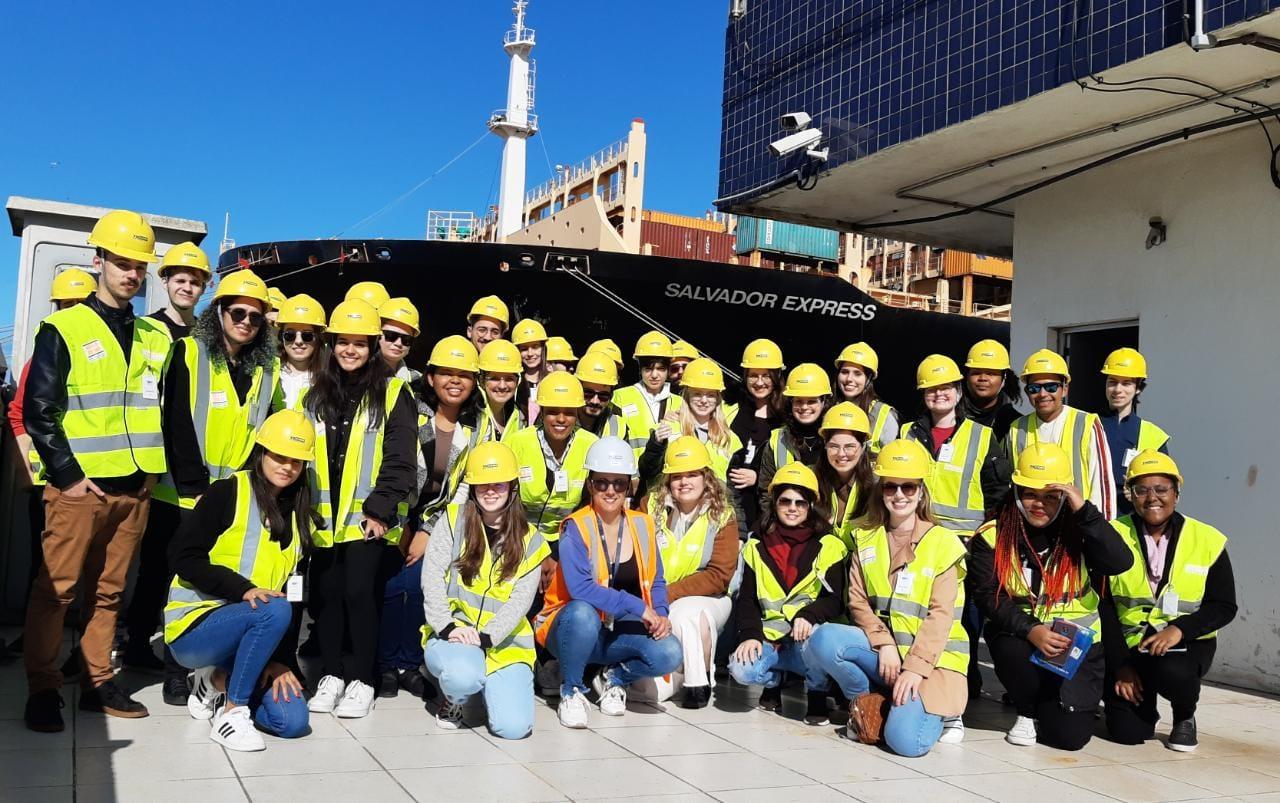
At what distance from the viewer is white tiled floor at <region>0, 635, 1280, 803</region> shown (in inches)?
131

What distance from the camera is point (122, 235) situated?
3941mm

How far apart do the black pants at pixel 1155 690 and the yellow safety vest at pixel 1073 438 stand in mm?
942

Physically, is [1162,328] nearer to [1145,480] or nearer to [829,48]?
[1145,480]

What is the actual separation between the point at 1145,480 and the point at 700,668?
7.27ft

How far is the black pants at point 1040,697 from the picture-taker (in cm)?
436

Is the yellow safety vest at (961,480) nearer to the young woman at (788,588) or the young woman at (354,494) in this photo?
the young woman at (788,588)

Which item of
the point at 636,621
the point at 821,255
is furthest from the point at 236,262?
the point at 636,621

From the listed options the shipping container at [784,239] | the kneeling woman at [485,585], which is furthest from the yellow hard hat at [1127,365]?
the shipping container at [784,239]

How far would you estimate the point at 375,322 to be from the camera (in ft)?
15.2

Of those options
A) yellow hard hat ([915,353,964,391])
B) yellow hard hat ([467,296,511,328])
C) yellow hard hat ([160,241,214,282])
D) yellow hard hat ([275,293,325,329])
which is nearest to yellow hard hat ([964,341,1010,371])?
yellow hard hat ([915,353,964,391])

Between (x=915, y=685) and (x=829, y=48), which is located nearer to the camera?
(x=915, y=685)

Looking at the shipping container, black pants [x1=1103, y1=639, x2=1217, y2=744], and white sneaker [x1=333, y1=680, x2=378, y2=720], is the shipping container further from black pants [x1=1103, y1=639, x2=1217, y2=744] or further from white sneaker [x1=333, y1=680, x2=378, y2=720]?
white sneaker [x1=333, y1=680, x2=378, y2=720]

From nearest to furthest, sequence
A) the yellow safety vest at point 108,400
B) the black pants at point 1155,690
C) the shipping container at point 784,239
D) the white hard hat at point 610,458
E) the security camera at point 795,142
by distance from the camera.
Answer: the yellow safety vest at point 108,400
the black pants at point 1155,690
the white hard hat at point 610,458
the security camera at point 795,142
the shipping container at point 784,239

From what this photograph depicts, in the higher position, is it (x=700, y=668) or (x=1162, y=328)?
(x=1162, y=328)
